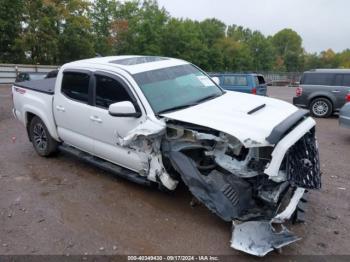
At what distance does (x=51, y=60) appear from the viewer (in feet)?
117

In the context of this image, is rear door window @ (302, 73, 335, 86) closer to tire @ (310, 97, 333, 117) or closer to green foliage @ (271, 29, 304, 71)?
tire @ (310, 97, 333, 117)

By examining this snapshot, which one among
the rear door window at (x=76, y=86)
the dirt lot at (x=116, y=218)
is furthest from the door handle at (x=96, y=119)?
the dirt lot at (x=116, y=218)

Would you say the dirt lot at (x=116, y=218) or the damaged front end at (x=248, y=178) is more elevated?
the damaged front end at (x=248, y=178)

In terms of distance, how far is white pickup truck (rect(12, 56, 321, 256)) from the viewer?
341 centimetres

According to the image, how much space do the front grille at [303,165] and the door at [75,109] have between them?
9.50 ft

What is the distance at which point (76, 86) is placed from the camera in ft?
17.0

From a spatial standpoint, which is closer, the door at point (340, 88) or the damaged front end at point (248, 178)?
the damaged front end at point (248, 178)

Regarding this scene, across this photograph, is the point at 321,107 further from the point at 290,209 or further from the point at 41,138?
the point at 41,138

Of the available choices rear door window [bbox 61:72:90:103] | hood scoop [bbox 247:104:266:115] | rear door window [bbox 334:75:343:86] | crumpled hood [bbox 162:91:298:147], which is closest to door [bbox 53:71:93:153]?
rear door window [bbox 61:72:90:103]

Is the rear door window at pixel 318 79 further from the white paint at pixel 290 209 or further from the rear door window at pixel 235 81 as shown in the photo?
the white paint at pixel 290 209

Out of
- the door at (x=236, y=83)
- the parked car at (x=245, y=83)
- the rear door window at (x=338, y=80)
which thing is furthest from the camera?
the door at (x=236, y=83)

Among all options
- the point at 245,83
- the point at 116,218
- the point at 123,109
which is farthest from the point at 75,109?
the point at 245,83

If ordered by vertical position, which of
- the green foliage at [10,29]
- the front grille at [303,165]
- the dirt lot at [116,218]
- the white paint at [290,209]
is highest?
the green foliage at [10,29]

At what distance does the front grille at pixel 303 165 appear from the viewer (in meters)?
3.53
